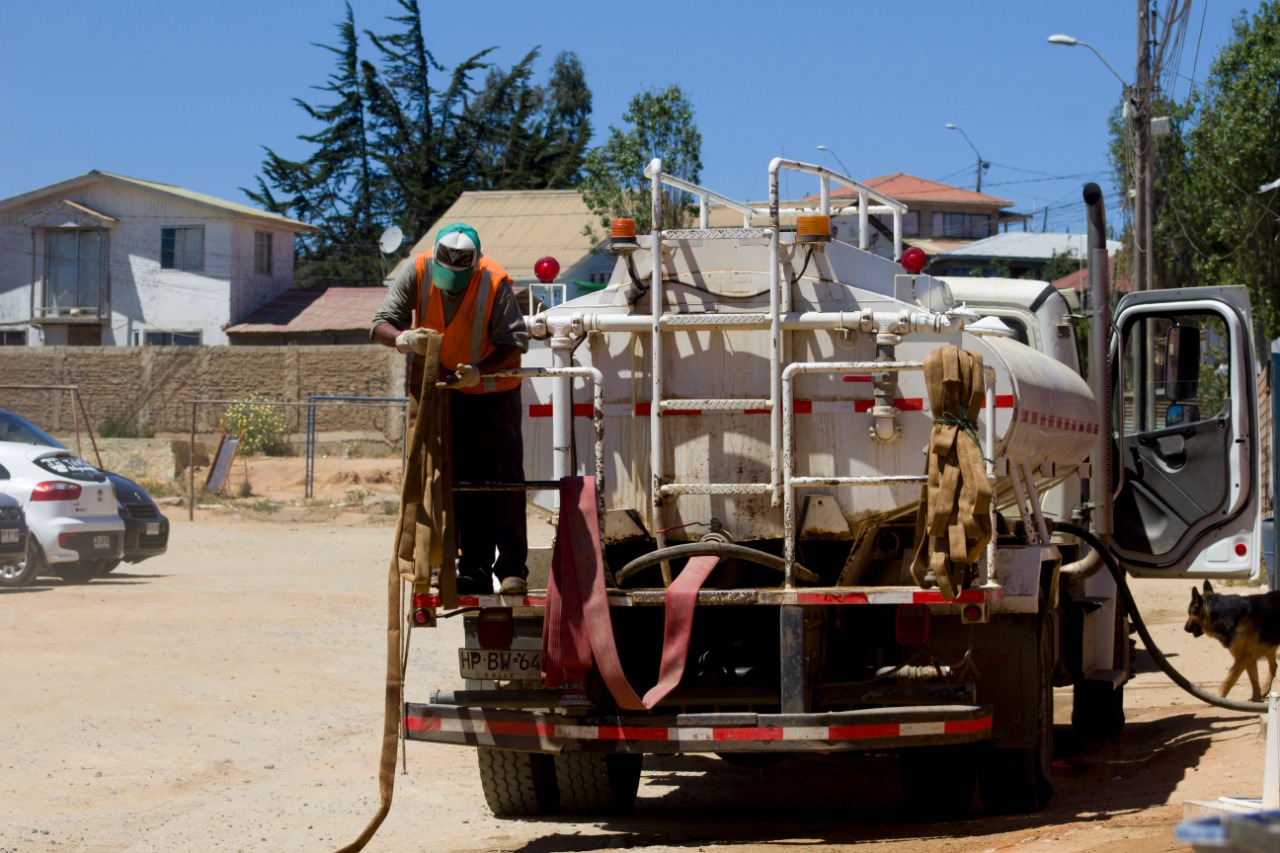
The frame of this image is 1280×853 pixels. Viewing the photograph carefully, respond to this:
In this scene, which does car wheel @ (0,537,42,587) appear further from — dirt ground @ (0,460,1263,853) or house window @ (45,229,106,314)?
house window @ (45,229,106,314)

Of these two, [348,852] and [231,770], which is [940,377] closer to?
[348,852]

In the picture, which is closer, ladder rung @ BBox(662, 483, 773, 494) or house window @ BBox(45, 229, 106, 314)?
ladder rung @ BBox(662, 483, 773, 494)

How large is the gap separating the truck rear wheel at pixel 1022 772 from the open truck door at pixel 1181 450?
356 cm

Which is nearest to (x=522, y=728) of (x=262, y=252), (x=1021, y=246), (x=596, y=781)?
(x=596, y=781)

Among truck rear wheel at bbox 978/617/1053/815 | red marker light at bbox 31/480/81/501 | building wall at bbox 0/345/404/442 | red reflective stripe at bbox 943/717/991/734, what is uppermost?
building wall at bbox 0/345/404/442

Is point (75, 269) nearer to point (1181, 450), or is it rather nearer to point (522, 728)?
point (1181, 450)

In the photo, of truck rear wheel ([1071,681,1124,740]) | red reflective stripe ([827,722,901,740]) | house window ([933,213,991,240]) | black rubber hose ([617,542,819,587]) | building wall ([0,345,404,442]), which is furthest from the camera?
house window ([933,213,991,240])

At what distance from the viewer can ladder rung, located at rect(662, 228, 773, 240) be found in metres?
7.23

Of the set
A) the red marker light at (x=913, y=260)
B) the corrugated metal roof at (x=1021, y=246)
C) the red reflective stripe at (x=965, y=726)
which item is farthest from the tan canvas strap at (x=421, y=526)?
the corrugated metal roof at (x=1021, y=246)

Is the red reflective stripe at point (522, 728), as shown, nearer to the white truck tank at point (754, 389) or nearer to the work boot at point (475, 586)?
the work boot at point (475, 586)

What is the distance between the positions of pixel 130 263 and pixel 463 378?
4859 centimetres

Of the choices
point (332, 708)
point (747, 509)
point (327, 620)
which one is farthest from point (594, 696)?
point (327, 620)

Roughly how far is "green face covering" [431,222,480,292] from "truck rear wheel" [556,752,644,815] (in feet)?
7.74

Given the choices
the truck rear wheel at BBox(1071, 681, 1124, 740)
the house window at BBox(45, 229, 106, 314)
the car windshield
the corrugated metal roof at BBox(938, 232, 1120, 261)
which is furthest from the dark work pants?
the corrugated metal roof at BBox(938, 232, 1120, 261)
